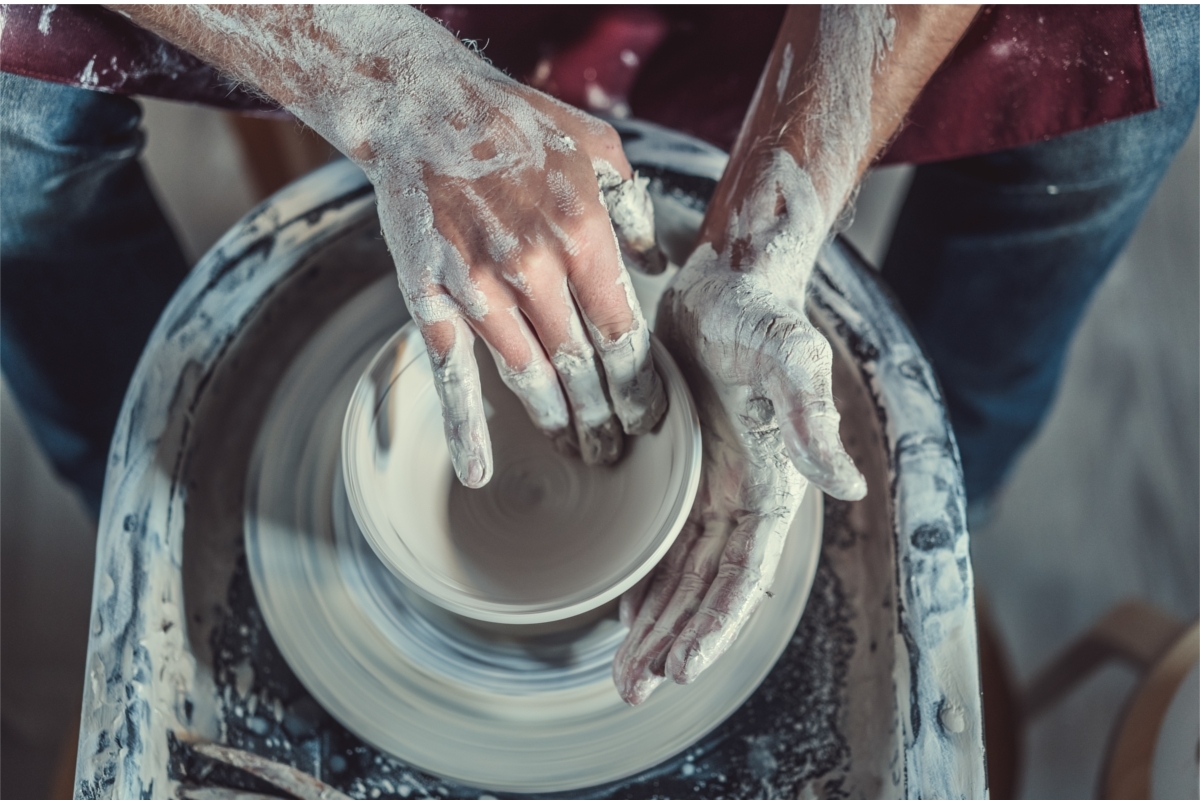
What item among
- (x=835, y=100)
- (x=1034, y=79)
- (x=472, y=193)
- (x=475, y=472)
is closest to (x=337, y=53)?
(x=472, y=193)

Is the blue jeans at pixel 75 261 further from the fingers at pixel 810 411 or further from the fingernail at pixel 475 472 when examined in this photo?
the fingers at pixel 810 411

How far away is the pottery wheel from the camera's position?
1035 millimetres

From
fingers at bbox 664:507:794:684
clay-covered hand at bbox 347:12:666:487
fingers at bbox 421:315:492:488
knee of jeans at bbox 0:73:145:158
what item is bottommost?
fingers at bbox 664:507:794:684

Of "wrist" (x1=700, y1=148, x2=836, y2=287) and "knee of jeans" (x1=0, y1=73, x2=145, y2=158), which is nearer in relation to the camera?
"wrist" (x1=700, y1=148, x2=836, y2=287)

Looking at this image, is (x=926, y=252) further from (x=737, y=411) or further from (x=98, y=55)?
(x=98, y=55)

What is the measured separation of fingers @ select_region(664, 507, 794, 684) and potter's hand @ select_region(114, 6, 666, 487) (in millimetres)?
170

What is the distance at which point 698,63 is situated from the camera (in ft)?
4.46

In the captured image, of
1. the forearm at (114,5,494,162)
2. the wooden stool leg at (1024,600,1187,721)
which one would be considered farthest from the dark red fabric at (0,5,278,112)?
the wooden stool leg at (1024,600,1187,721)

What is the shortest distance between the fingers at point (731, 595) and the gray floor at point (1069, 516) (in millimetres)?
1179

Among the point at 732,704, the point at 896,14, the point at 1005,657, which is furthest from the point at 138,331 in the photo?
the point at 1005,657

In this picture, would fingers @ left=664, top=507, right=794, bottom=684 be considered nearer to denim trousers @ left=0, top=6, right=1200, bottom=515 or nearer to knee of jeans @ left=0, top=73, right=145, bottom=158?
denim trousers @ left=0, top=6, right=1200, bottom=515

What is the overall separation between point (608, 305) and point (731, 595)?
33 centimetres

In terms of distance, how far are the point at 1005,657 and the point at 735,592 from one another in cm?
104

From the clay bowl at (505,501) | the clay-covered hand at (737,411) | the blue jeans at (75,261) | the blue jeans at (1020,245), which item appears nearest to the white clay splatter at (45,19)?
the blue jeans at (75,261)
